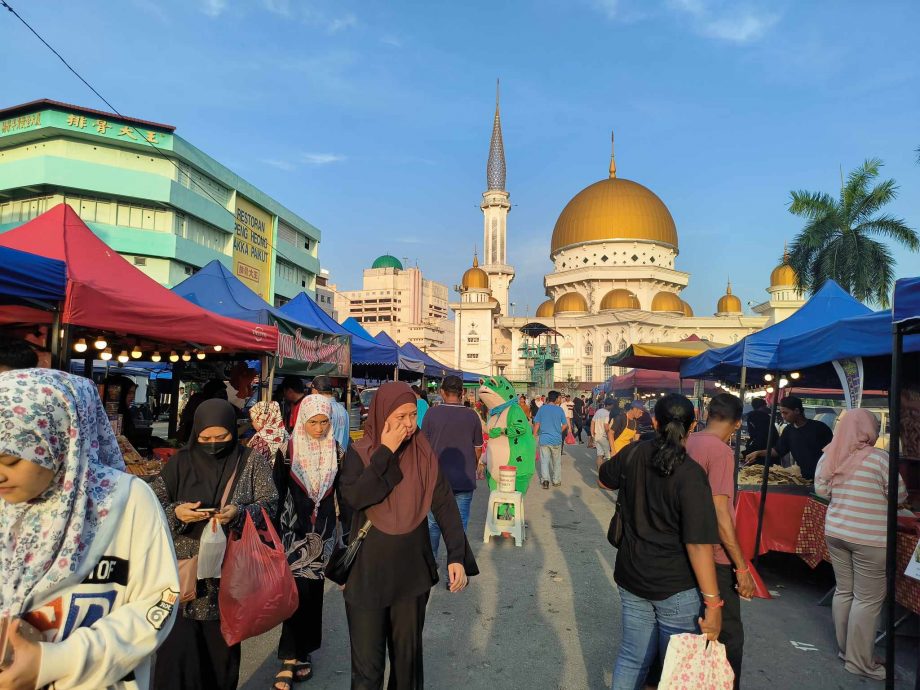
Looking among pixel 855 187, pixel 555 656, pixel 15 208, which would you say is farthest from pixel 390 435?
pixel 15 208

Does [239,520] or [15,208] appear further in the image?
[15,208]

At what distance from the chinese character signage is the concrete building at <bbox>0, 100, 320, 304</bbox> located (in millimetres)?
3714

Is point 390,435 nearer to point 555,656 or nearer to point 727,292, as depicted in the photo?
point 555,656

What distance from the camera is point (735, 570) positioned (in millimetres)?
2971

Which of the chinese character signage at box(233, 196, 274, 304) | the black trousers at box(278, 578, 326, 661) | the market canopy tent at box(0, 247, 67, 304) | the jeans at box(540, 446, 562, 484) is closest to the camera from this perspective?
the black trousers at box(278, 578, 326, 661)

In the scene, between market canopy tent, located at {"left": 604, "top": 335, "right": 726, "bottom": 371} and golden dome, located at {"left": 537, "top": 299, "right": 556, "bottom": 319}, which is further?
golden dome, located at {"left": 537, "top": 299, "right": 556, "bottom": 319}

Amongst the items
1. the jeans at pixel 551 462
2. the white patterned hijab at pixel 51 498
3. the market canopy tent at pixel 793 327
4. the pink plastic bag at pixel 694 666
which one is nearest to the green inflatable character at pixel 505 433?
the market canopy tent at pixel 793 327

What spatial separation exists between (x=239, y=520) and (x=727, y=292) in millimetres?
67627

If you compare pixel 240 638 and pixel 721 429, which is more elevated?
pixel 721 429

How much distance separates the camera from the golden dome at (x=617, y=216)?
59.9 m

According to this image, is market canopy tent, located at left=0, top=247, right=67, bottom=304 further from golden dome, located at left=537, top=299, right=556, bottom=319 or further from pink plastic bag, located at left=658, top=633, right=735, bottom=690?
golden dome, located at left=537, top=299, right=556, bottom=319

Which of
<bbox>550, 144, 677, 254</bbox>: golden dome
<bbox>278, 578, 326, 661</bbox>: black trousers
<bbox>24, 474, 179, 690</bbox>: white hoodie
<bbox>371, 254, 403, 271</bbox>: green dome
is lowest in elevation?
<bbox>278, 578, 326, 661</bbox>: black trousers

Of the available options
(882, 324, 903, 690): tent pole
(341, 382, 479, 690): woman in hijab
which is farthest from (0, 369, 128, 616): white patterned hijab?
(882, 324, 903, 690): tent pole

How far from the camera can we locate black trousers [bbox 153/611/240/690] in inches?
110
